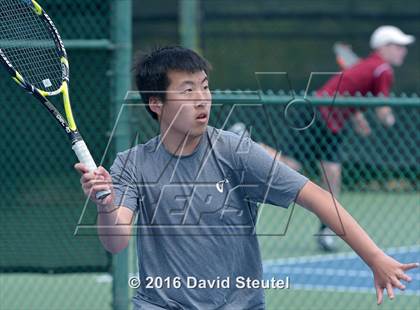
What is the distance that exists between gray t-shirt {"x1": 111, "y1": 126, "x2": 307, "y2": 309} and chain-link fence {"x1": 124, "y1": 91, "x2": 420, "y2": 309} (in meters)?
1.19

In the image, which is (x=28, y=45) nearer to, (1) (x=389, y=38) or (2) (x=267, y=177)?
(2) (x=267, y=177)

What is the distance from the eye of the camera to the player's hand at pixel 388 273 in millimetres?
3582

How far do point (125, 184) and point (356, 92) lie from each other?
454cm

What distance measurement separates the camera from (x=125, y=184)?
3867 mm

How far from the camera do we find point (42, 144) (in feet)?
18.5

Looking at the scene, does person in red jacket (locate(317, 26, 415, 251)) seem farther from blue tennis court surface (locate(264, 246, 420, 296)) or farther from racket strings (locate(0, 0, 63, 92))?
racket strings (locate(0, 0, 63, 92))

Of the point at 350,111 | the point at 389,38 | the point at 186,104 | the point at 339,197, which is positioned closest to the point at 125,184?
the point at 186,104

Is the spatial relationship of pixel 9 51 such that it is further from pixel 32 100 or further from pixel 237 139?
pixel 237 139

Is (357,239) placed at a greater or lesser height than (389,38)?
lesser

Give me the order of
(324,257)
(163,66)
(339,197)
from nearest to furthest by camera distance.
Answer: (163,66) < (324,257) < (339,197)

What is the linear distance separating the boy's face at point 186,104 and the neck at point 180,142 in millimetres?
18

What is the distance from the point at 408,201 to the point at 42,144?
4.55 metres

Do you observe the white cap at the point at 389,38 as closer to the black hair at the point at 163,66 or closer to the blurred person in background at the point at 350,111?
the blurred person in background at the point at 350,111

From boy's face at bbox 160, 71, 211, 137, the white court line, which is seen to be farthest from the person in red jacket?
boy's face at bbox 160, 71, 211, 137
